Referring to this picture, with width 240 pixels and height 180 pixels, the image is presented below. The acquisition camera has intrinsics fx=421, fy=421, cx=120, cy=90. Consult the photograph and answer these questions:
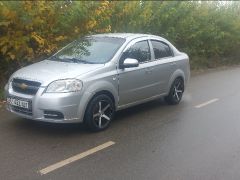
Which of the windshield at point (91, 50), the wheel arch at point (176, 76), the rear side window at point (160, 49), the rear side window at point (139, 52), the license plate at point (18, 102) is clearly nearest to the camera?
the license plate at point (18, 102)

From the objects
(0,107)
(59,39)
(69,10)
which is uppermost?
(69,10)

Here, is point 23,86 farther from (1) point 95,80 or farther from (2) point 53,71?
(1) point 95,80

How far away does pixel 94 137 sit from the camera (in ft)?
23.2

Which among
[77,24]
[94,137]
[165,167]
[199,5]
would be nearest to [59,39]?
[77,24]

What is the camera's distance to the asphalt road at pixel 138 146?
5637 mm

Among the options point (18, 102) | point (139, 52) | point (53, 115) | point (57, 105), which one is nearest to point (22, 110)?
point (18, 102)

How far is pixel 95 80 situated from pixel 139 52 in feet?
5.35

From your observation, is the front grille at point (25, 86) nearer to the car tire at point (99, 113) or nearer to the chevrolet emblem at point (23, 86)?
the chevrolet emblem at point (23, 86)

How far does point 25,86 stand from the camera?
6.99 metres

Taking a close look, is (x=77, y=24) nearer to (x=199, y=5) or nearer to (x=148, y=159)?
(x=148, y=159)

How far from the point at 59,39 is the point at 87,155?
5376 mm

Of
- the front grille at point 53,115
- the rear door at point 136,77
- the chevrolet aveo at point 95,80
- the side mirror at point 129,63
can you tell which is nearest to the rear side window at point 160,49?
the chevrolet aveo at point 95,80

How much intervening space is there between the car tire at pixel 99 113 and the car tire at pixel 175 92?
2.28 metres

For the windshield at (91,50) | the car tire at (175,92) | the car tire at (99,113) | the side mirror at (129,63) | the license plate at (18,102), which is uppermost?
the windshield at (91,50)
